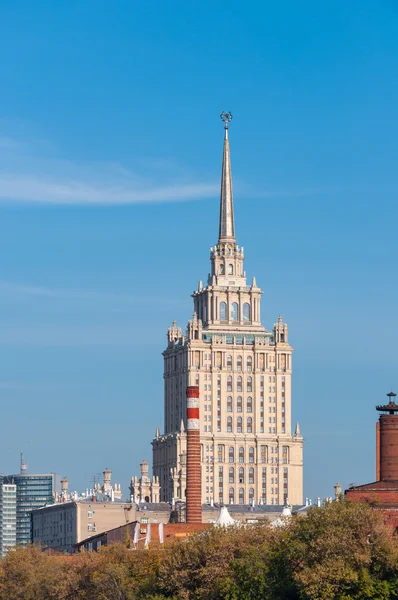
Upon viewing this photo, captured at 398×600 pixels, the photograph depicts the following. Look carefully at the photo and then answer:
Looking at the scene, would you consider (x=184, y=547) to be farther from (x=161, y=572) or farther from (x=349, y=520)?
(x=349, y=520)

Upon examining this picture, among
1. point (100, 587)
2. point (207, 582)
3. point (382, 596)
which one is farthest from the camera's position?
point (100, 587)

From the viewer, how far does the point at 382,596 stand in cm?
17262

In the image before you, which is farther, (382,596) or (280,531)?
(280,531)

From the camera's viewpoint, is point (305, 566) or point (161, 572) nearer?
point (305, 566)

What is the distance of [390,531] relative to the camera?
7160 inches

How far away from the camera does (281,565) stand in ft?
597

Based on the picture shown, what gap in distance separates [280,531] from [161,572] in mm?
11235

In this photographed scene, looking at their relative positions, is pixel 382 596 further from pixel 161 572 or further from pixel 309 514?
pixel 161 572

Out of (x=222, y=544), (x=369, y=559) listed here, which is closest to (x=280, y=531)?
(x=222, y=544)

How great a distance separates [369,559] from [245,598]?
11932 millimetres

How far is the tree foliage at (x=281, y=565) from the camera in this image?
173m

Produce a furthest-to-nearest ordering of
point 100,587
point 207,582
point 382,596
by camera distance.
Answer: point 100,587, point 207,582, point 382,596

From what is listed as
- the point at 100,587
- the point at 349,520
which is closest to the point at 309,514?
the point at 349,520

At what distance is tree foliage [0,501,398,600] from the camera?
173375 millimetres
